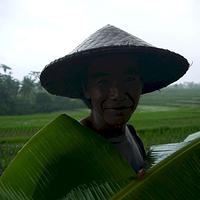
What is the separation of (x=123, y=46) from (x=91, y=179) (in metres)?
0.40

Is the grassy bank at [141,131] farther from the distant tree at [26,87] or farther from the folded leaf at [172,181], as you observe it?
the distant tree at [26,87]

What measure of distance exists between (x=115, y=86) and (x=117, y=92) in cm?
2

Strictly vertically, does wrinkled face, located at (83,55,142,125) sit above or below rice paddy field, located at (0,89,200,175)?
above

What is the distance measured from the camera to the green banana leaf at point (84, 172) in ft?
1.49

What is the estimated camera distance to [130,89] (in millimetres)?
594

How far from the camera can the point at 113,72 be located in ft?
1.91

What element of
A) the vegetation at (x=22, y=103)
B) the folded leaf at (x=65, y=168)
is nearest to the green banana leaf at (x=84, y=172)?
the folded leaf at (x=65, y=168)

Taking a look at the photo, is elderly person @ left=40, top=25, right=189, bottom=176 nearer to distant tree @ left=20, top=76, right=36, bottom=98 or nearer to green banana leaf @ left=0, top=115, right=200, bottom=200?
green banana leaf @ left=0, top=115, right=200, bottom=200

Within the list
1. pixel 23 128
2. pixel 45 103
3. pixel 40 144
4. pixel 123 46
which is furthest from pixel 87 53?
pixel 45 103

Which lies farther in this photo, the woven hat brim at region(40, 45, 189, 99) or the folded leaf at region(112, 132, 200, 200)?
the woven hat brim at region(40, 45, 189, 99)

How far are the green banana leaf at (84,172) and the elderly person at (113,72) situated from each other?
7 cm

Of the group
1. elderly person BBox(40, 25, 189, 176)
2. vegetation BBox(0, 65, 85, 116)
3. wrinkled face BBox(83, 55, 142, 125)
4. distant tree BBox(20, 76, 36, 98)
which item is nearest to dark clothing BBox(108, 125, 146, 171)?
elderly person BBox(40, 25, 189, 176)

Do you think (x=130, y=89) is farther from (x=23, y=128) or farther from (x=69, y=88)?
(x=23, y=128)

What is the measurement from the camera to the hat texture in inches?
19.2
